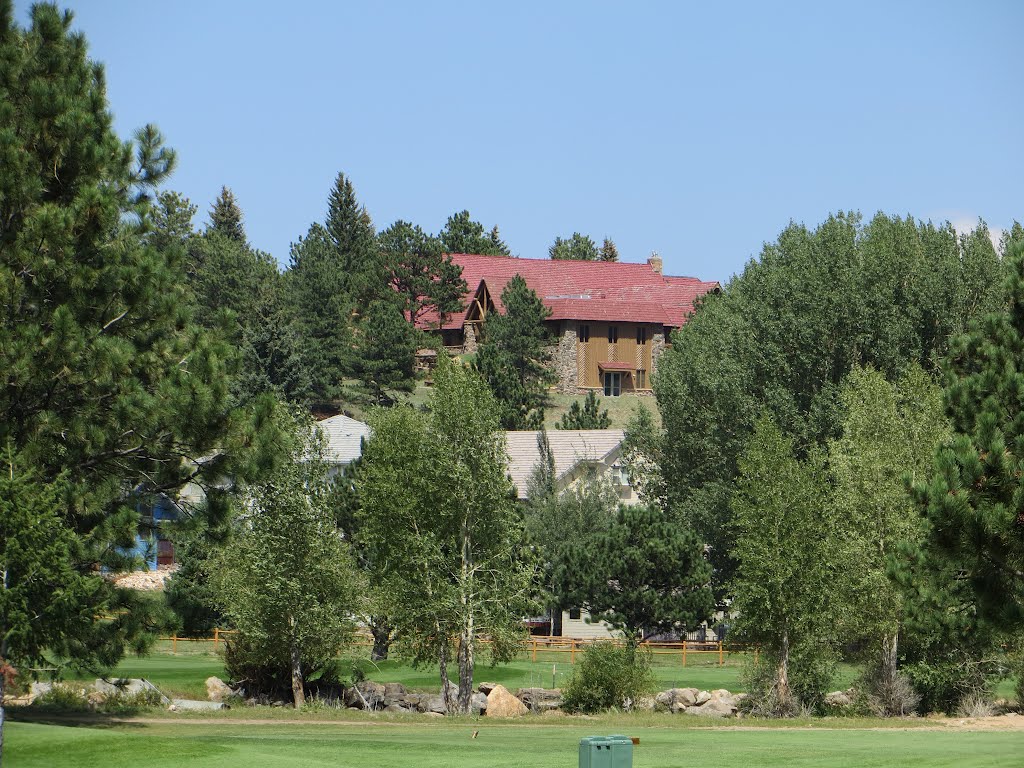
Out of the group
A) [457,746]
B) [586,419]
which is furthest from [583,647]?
[586,419]

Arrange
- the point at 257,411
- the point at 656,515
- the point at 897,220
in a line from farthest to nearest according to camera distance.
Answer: the point at 897,220 < the point at 656,515 < the point at 257,411

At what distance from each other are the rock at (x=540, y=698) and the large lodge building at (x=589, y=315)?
5678 centimetres

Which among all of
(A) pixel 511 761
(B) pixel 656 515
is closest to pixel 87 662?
(A) pixel 511 761

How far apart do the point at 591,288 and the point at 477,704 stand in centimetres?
6696

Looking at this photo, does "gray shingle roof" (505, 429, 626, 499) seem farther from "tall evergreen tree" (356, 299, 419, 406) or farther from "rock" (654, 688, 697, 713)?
"rock" (654, 688, 697, 713)

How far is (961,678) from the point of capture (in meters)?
38.3

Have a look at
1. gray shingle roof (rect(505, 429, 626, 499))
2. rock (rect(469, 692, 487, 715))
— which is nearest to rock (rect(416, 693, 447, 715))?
rock (rect(469, 692, 487, 715))

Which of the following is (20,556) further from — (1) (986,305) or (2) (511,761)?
(1) (986,305)

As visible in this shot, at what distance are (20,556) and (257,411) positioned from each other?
8313 millimetres

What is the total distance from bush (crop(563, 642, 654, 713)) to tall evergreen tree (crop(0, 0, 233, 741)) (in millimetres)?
13375

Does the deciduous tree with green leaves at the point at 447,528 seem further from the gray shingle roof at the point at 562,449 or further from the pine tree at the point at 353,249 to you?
the pine tree at the point at 353,249

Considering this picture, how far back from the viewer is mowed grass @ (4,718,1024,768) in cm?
2166

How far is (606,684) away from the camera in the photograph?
3756cm

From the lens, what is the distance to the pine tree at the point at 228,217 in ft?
456
